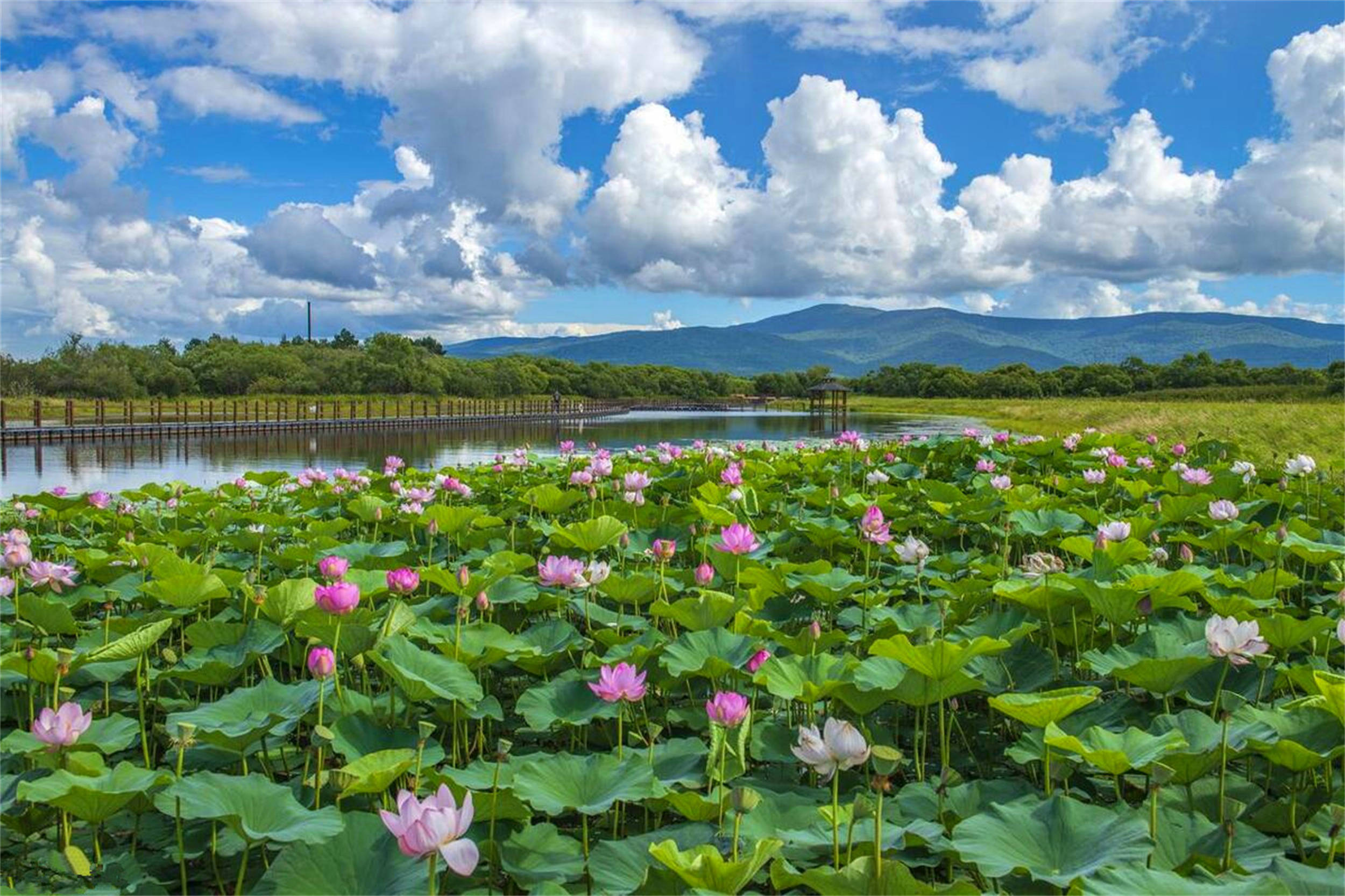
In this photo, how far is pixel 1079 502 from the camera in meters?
4.34

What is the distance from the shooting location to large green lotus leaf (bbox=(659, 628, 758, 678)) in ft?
6.43

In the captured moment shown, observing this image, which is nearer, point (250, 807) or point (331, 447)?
point (250, 807)

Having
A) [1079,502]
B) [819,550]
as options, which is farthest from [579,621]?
[1079,502]

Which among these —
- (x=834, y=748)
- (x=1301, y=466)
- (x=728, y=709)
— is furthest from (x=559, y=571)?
(x=1301, y=466)

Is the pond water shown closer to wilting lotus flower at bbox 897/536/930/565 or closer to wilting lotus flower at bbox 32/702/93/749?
wilting lotus flower at bbox 897/536/930/565

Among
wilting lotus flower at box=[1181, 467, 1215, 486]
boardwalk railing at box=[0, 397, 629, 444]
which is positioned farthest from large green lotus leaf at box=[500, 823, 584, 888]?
boardwalk railing at box=[0, 397, 629, 444]

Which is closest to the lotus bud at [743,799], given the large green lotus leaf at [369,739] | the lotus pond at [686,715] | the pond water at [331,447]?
the lotus pond at [686,715]

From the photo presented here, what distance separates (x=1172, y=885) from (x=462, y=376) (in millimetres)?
81329

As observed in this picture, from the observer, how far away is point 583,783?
5.32 ft

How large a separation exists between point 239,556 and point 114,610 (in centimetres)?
62

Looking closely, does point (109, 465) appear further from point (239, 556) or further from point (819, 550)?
point (819, 550)

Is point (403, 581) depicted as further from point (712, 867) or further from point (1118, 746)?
point (1118, 746)

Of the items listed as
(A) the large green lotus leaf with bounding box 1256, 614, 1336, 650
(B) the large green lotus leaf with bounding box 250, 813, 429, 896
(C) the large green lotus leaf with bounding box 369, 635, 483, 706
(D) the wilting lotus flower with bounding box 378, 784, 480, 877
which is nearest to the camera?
(D) the wilting lotus flower with bounding box 378, 784, 480, 877

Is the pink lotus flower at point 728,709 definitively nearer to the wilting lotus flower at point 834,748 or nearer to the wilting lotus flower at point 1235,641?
the wilting lotus flower at point 834,748
